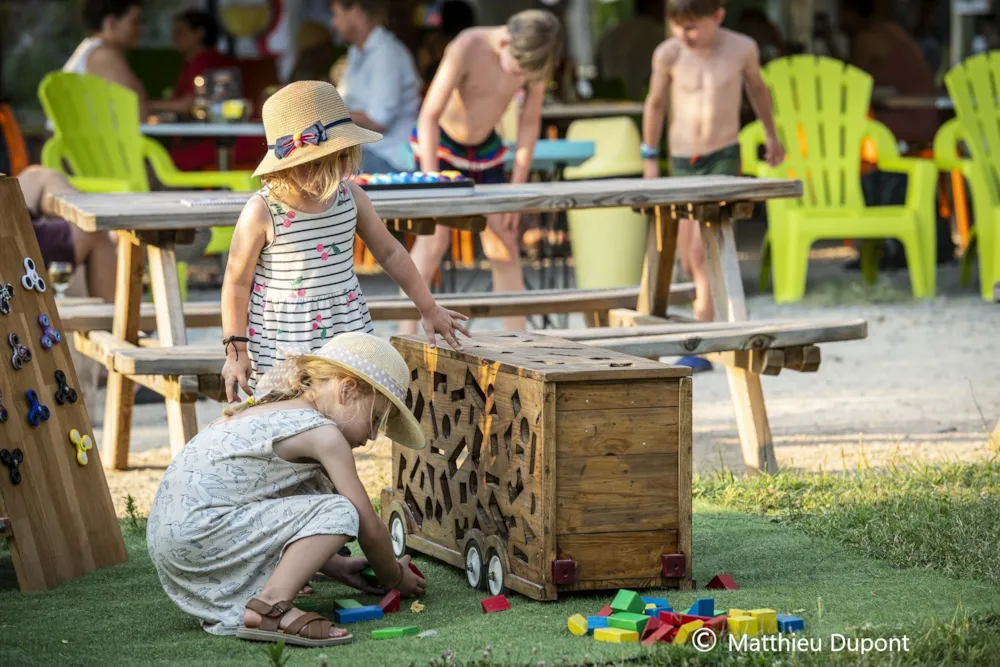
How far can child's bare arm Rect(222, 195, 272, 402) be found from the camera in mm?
3889

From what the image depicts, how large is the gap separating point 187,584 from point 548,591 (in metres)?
0.81

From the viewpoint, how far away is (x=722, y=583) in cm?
371

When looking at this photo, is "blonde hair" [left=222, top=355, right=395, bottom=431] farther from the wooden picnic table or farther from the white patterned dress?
the wooden picnic table

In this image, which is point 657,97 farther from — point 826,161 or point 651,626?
point 651,626

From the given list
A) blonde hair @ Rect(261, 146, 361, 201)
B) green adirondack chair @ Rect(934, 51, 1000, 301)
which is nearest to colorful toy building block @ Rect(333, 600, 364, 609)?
blonde hair @ Rect(261, 146, 361, 201)

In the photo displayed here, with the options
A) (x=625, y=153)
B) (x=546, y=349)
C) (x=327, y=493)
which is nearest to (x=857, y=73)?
(x=625, y=153)

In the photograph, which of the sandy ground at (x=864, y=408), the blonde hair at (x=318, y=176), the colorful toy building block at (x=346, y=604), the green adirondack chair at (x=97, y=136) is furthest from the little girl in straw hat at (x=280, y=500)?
the green adirondack chair at (x=97, y=136)

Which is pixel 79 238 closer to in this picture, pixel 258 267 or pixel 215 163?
pixel 258 267

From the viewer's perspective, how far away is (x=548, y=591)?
3549 millimetres

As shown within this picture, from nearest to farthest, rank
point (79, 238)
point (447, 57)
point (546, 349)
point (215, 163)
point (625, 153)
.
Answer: point (546, 349)
point (447, 57)
point (79, 238)
point (625, 153)
point (215, 163)

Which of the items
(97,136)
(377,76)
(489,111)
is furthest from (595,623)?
(97,136)

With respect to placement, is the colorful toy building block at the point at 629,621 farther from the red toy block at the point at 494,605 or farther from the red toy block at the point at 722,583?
the red toy block at the point at 722,583

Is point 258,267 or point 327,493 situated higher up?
point 258,267

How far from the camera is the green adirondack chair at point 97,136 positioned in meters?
7.80
